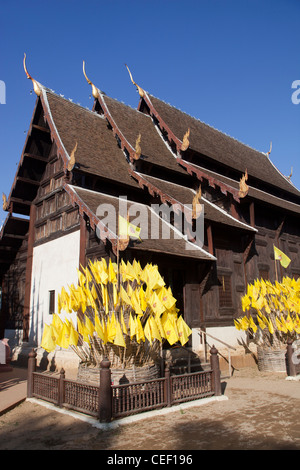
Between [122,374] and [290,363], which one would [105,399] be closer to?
[122,374]

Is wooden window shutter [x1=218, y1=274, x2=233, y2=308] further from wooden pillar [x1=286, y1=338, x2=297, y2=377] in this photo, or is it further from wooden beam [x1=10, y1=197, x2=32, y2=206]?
wooden beam [x1=10, y1=197, x2=32, y2=206]

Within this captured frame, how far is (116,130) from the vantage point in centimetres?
1419

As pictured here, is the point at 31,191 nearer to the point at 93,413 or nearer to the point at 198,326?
the point at 198,326

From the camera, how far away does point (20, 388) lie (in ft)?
27.8

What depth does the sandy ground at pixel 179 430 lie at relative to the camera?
4.80 meters

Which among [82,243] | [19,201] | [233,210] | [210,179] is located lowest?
[82,243]

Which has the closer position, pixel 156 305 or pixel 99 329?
pixel 99 329

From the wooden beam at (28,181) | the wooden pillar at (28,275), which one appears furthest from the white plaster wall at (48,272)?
the wooden beam at (28,181)

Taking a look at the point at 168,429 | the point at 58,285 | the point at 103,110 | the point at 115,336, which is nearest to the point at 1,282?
the point at 58,285

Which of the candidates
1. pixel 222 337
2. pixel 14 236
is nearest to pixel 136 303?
pixel 222 337

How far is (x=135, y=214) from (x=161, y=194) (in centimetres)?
104

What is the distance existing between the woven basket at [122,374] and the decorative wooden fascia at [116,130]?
7864 mm

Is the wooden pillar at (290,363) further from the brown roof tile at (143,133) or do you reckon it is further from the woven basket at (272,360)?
the brown roof tile at (143,133)
